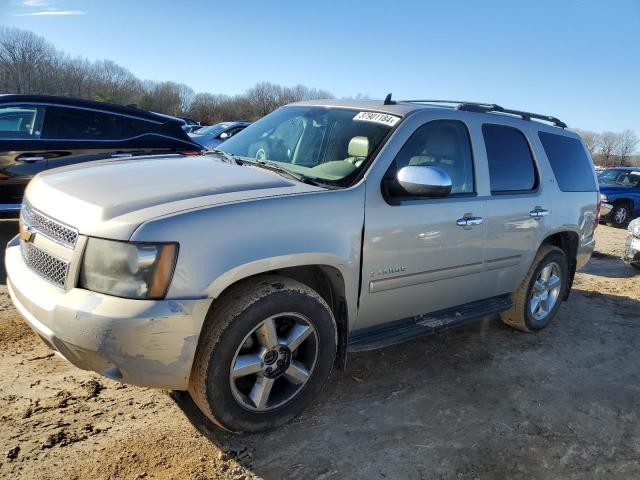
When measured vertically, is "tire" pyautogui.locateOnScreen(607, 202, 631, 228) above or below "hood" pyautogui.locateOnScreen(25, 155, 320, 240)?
below

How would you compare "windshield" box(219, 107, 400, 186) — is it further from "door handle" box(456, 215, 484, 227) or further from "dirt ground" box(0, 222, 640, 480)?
"dirt ground" box(0, 222, 640, 480)

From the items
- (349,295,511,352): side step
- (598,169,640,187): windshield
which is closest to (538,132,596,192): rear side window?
(349,295,511,352): side step

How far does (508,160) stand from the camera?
13.5ft

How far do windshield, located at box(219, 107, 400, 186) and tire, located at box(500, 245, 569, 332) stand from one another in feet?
7.03

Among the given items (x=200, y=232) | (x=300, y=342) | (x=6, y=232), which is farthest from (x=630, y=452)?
(x=6, y=232)

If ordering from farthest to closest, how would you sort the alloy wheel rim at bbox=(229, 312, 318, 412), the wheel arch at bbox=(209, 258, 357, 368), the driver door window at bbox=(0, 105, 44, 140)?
the driver door window at bbox=(0, 105, 44, 140) < the wheel arch at bbox=(209, 258, 357, 368) < the alloy wheel rim at bbox=(229, 312, 318, 412)

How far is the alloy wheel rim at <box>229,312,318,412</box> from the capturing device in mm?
2678

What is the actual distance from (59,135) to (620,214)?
47.6 ft

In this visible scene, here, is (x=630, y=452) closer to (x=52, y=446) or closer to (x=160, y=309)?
(x=160, y=309)

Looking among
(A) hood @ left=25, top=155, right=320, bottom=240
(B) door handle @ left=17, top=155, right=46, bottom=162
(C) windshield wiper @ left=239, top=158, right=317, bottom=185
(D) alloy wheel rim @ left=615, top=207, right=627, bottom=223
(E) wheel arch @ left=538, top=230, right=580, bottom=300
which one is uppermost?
(C) windshield wiper @ left=239, top=158, right=317, bottom=185

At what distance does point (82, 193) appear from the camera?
262cm

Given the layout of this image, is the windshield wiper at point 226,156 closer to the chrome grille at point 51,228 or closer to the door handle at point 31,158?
the chrome grille at point 51,228

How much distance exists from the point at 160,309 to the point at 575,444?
2.56 metres

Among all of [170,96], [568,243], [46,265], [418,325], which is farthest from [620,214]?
[170,96]
